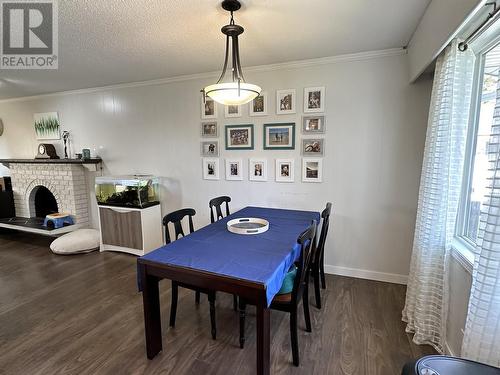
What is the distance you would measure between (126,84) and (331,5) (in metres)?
3.14

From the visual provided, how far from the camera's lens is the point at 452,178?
1.74 meters

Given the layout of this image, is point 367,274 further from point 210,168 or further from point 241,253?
point 210,168

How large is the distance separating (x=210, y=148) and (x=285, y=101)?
1.15 m

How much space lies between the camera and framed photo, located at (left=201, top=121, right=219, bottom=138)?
3.44m

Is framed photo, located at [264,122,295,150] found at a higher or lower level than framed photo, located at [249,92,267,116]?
lower

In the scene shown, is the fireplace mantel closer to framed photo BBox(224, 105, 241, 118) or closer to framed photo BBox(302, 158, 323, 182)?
framed photo BBox(224, 105, 241, 118)

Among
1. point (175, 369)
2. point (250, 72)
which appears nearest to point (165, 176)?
point (250, 72)

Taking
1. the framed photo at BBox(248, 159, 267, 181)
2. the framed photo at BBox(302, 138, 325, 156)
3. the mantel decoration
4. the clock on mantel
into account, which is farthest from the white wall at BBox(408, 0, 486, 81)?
the clock on mantel

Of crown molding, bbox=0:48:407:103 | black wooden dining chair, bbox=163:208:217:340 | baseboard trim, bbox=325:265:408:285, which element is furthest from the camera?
baseboard trim, bbox=325:265:408:285

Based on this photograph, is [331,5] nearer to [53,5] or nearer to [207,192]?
[53,5]

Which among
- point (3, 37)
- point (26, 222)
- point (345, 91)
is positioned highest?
point (3, 37)

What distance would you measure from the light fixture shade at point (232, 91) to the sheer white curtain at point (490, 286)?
1325 mm

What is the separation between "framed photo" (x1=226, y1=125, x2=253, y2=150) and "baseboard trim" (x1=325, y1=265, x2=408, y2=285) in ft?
5.85

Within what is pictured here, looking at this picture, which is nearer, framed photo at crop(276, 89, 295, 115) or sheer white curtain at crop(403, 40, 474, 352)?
sheer white curtain at crop(403, 40, 474, 352)
